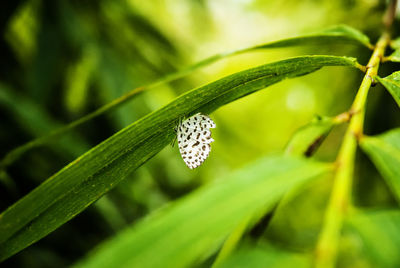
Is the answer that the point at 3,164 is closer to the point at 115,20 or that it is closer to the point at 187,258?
the point at 187,258

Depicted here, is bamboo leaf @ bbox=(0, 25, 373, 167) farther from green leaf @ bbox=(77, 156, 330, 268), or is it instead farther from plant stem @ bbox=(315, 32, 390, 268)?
green leaf @ bbox=(77, 156, 330, 268)

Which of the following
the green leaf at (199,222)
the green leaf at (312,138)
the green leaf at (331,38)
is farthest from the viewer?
the green leaf at (331,38)

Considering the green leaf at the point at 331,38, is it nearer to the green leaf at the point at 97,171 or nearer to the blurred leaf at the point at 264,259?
the green leaf at the point at 97,171

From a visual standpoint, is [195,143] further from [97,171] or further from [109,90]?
[109,90]

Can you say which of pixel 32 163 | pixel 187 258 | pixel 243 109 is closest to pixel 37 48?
pixel 32 163

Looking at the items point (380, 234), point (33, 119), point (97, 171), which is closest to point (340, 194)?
point (380, 234)

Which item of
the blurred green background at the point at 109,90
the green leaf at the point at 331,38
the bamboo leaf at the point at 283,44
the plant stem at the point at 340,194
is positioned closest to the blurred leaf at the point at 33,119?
the blurred green background at the point at 109,90

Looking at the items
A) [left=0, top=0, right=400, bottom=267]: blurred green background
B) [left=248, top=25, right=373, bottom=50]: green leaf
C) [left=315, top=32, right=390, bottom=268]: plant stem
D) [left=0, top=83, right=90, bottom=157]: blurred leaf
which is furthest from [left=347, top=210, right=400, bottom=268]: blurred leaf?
[left=0, top=83, right=90, bottom=157]: blurred leaf
